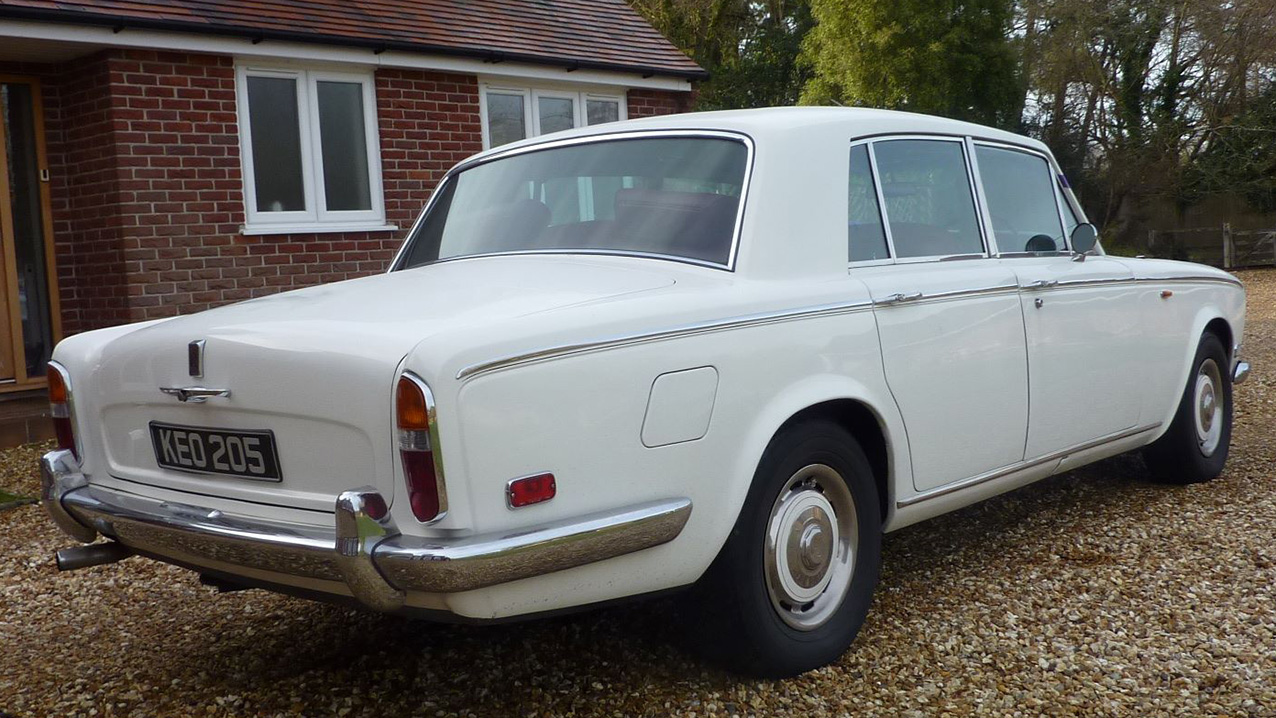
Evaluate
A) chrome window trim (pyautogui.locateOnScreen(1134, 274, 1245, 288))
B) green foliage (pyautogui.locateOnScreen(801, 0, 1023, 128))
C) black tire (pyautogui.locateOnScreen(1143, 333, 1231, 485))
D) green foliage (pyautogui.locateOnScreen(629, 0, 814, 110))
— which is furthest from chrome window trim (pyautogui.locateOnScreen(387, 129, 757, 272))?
green foliage (pyautogui.locateOnScreen(629, 0, 814, 110))

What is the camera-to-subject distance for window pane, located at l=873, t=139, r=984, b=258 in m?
3.86

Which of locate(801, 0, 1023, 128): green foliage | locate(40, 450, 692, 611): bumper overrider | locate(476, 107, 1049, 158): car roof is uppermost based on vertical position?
locate(801, 0, 1023, 128): green foliage

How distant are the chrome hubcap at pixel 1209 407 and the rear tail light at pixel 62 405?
464 centimetres

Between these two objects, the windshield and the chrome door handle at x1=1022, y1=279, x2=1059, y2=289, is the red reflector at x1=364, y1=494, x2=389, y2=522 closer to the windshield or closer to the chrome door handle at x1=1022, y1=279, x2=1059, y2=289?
the windshield

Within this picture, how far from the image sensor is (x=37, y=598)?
4484 mm

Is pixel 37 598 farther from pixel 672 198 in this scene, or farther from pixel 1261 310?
pixel 1261 310

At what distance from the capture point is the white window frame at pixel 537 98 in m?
10.8

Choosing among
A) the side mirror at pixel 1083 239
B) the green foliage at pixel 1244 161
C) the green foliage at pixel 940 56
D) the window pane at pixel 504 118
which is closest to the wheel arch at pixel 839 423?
the side mirror at pixel 1083 239

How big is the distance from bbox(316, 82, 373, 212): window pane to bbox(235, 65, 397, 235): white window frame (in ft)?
0.15

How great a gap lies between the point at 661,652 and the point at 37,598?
102 inches

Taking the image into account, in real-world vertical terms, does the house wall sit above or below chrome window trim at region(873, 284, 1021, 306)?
above

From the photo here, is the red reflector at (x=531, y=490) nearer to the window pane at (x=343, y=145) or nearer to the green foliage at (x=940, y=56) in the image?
the window pane at (x=343, y=145)

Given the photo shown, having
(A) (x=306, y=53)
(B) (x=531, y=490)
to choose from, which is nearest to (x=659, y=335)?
(B) (x=531, y=490)

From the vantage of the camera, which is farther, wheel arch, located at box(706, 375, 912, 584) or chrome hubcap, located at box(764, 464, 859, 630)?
chrome hubcap, located at box(764, 464, 859, 630)
